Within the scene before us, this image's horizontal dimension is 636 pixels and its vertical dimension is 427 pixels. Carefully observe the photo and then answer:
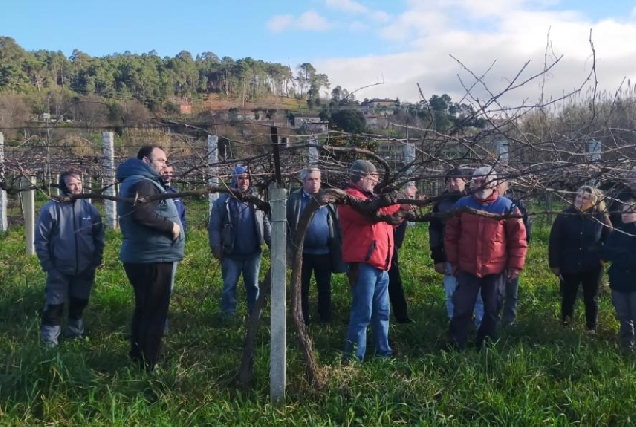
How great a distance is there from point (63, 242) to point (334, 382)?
9.07 feet

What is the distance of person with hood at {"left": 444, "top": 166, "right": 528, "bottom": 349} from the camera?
16.3ft

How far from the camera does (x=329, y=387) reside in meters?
4.11

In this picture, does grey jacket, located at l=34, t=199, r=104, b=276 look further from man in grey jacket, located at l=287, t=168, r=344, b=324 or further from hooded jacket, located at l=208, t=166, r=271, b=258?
man in grey jacket, located at l=287, t=168, r=344, b=324

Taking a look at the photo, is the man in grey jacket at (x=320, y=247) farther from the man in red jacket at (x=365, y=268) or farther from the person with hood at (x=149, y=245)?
the person with hood at (x=149, y=245)

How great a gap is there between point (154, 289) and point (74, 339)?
154cm

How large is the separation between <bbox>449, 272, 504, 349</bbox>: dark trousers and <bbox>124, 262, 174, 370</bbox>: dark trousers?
7.78ft

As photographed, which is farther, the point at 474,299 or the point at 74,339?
the point at 74,339

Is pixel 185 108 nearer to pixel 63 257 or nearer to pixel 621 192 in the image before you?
pixel 63 257

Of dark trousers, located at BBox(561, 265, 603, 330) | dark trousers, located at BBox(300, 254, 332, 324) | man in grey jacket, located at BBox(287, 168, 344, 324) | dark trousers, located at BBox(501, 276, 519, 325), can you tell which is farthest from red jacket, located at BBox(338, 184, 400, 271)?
dark trousers, located at BBox(561, 265, 603, 330)

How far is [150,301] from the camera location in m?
4.46

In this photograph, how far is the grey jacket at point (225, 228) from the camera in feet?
20.0

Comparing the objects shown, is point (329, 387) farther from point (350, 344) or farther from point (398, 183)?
point (398, 183)

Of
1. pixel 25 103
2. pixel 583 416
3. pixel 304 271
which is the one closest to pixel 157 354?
pixel 304 271

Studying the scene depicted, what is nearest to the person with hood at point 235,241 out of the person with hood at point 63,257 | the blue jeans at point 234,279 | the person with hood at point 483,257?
the blue jeans at point 234,279
